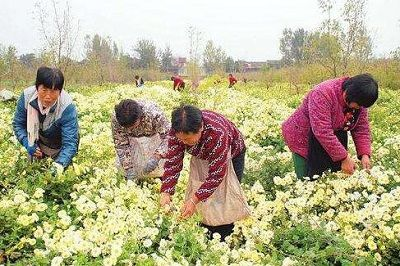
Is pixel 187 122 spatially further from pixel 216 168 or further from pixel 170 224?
pixel 170 224

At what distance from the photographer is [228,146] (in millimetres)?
3980

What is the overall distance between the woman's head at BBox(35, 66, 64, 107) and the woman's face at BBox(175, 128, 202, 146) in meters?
1.30

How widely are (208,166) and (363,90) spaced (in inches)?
56.0

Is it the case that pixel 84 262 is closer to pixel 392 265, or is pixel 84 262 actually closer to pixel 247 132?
pixel 392 265

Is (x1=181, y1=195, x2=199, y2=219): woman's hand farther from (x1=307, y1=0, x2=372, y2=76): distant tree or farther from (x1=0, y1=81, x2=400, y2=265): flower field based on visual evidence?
(x1=307, y1=0, x2=372, y2=76): distant tree

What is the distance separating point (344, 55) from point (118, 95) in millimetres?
8158

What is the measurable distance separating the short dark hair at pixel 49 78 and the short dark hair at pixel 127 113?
1.81 feet

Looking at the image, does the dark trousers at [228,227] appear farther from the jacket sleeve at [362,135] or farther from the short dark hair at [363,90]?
the jacket sleeve at [362,135]

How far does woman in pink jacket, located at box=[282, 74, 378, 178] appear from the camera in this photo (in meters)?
4.14

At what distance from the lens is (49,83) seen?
4227mm

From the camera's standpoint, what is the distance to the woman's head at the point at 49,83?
4199mm

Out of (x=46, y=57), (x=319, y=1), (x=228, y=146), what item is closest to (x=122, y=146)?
(x=228, y=146)

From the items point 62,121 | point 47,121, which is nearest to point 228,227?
point 62,121

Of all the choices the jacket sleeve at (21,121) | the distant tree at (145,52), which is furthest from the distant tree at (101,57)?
Result: the jacket sleeve at (21,121)
